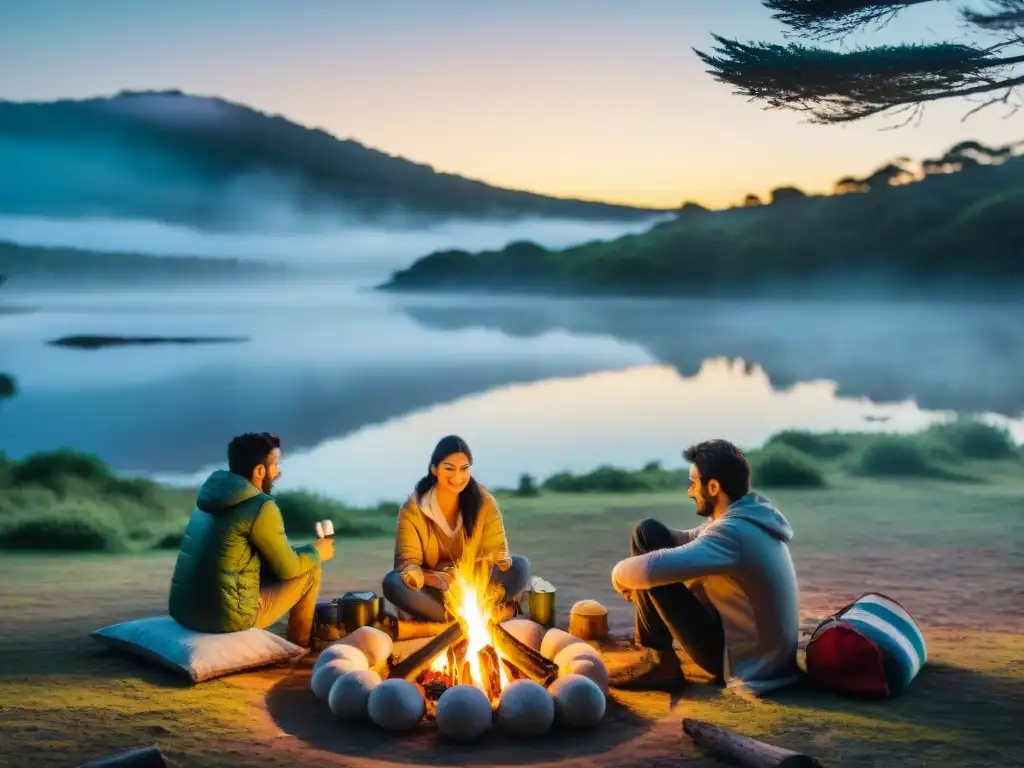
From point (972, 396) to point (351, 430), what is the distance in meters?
12.0

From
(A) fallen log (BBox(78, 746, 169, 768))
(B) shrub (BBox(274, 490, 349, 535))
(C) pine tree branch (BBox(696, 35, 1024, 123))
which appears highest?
(C) pine tree branch (BBox(696, 35, 1024, 123))

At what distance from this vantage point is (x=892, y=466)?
15.1 meters

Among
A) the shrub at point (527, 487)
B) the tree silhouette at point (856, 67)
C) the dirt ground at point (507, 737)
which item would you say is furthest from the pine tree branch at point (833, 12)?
the shrub at point (527, 487)

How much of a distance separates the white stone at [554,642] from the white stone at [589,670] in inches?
9.0

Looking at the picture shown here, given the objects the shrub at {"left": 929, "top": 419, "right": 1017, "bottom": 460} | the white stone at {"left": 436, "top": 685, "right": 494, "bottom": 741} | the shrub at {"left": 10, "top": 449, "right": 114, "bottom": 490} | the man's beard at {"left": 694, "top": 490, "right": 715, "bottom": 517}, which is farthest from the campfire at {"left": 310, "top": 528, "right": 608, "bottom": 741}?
the shrub at {"left": 929, "top": 419, "right": 1017, "bottom": 460}

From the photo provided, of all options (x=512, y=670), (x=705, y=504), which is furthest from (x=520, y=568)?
(x=705, y=504)

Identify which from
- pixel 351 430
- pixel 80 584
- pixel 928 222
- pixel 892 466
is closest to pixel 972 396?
pixel 928 222

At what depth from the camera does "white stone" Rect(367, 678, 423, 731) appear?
4.49 m

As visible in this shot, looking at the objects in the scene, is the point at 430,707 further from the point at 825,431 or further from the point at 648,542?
the point at 825,431

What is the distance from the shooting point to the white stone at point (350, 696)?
4641mm

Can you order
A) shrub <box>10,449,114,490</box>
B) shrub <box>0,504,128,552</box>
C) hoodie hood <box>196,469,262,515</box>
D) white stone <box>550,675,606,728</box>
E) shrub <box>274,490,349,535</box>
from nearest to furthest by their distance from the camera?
white stone <box>550,675,606,728</box>
hoodie hood <box>196,469,262,515</box>
shrub <box>0,504,128,552</box>
shrub <box>274,490,349,535</box>
shrub <box>10,449,114,490</box>

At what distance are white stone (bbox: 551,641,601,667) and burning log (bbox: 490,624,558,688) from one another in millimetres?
105

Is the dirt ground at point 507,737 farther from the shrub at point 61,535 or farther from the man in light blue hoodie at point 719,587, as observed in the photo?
the shrub at point 61,535

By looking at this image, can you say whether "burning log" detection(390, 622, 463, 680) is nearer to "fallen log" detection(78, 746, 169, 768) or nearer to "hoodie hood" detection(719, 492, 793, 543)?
"fallen log" detection(78, 746, 169, 768)
